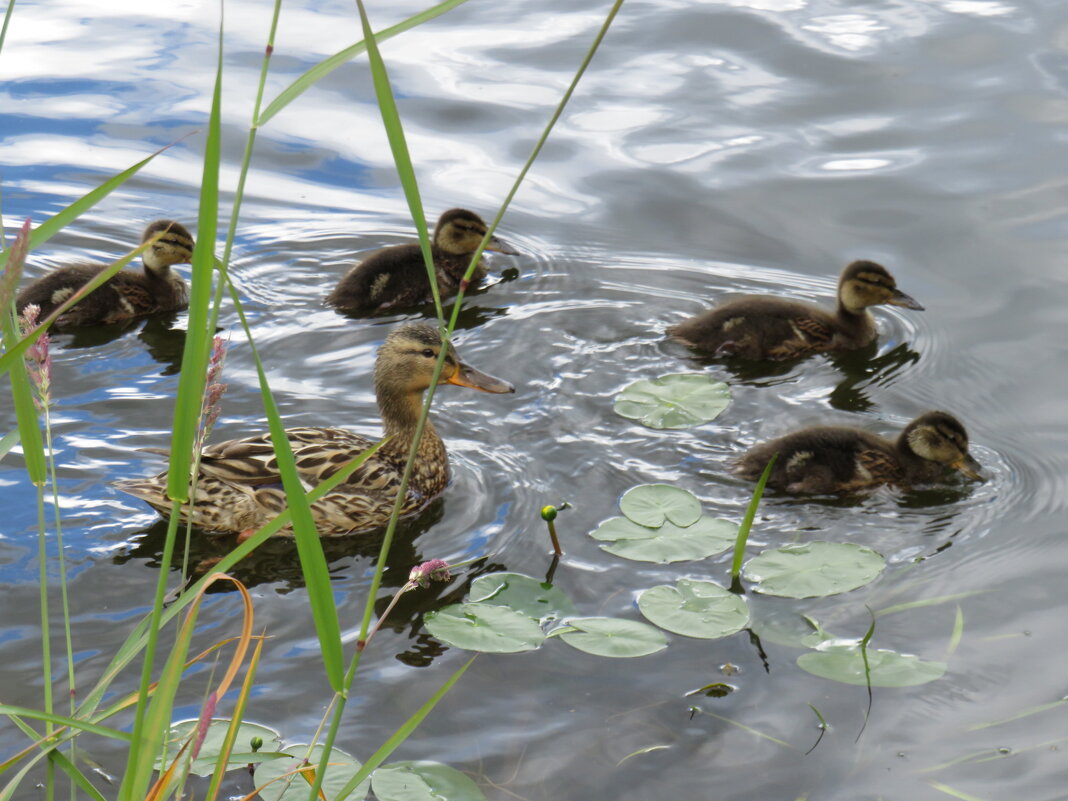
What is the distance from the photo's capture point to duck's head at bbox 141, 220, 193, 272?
5754mm

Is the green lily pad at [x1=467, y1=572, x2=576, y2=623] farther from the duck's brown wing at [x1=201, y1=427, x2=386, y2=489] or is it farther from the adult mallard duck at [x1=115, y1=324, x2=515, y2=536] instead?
the duck's brown wing at [x1=201, y1=427, x2=386, y2=489]

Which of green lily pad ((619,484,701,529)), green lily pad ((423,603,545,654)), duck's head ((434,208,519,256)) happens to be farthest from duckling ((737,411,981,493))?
duck's head ((434,208,519,256))

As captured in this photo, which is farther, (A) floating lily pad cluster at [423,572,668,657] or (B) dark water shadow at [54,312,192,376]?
(B) dark water shadow at [54,312,192,376]

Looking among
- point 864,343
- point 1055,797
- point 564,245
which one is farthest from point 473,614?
point 564,245

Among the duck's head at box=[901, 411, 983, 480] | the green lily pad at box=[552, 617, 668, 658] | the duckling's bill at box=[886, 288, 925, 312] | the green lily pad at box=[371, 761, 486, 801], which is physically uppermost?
the duckling's bill at box=[886, 288, 925, 312]

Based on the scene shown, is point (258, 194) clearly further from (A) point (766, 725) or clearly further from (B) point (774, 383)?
(A) point (766, 725)

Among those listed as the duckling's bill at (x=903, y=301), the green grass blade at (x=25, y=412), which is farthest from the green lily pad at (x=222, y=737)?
the duckling's bill at (x=903, y=301)

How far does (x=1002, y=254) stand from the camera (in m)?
5.98

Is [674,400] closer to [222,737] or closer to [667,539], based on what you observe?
[667,539]

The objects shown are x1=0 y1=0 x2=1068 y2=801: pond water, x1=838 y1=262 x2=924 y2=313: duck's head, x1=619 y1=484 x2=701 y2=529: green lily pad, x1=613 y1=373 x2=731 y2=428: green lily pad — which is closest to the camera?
x1=0 y1=0 x2=1068 y2=801: pond water

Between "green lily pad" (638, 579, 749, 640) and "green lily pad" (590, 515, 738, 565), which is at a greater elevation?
"green lily pad" (590, 515, 738, 565)

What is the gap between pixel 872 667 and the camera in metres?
3.45

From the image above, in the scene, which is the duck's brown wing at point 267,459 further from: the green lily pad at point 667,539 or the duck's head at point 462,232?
the duck's head at point 462,232

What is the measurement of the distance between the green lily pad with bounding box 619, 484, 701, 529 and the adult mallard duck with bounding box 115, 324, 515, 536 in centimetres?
71
